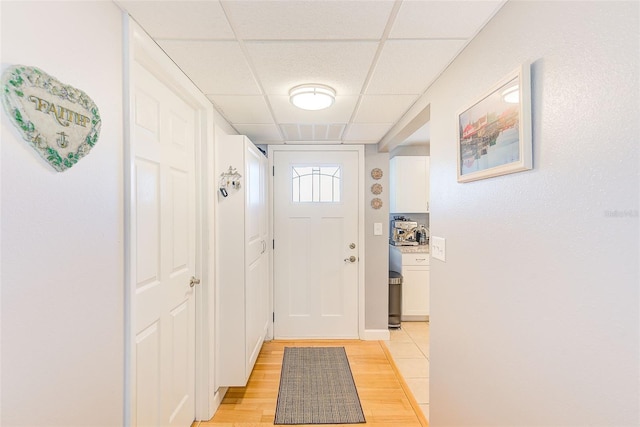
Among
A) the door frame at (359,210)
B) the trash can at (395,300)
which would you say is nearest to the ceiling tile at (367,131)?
the door frame at (359,210)

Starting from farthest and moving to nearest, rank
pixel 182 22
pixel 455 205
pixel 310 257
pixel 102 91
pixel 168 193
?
pixel 310 257 → pixel 168 193 → pixel 455 205 → pixel 182 22 → pixel 102 91

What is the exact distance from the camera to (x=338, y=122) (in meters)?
2.35

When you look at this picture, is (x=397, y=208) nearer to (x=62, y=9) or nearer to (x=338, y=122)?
(x=338, y=122)

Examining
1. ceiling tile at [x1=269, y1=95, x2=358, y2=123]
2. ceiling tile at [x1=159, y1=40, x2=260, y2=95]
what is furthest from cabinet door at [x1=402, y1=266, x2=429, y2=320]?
ceiling tile at [x1=159, y1=40, x2=260, y2=95]

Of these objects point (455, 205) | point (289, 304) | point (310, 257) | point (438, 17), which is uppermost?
point (438, 17)

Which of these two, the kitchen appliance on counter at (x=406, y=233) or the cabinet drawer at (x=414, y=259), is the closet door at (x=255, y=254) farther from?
the kitchen appliance on counter at (x=406, y=233)

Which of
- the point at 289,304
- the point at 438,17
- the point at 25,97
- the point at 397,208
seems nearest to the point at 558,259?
the point at 438,17

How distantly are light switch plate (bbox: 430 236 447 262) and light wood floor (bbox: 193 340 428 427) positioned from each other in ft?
3.89

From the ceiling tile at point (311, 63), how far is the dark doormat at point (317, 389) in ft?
6.93

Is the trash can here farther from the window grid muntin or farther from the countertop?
the window grid muntin

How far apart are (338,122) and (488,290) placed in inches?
66.4

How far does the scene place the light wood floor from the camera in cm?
193

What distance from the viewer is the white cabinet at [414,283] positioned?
3.44 meters

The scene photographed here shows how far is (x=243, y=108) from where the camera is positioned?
2027 mm
